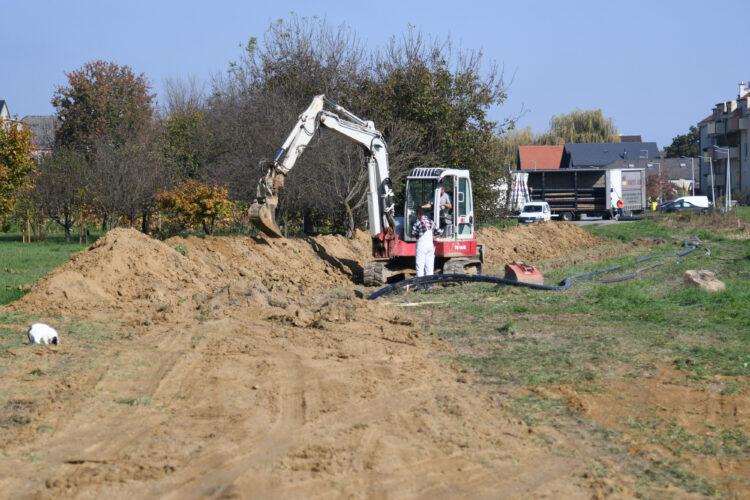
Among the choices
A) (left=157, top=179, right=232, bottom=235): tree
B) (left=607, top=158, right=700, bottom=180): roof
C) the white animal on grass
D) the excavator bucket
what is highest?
(left=607, top=158, right=700, bottom=180): roof

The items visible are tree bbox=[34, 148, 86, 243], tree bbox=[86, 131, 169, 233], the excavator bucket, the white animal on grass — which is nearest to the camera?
the white animal on grass

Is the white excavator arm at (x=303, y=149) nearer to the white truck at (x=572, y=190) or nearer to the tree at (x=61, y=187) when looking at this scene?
the tree at (x=61, y=187)

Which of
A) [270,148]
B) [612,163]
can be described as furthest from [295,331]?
[612,163]

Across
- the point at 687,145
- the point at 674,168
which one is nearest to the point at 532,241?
the point at 674,168

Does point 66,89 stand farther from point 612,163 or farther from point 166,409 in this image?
point 612,163

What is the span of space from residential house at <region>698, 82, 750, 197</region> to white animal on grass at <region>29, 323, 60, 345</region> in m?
70.6

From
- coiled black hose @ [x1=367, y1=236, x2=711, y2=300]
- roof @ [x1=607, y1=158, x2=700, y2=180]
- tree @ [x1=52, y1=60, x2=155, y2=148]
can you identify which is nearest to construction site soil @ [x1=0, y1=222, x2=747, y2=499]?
coiled black hose @ [x1=367, y1=236, x2=711, y2=300]

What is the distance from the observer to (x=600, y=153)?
8675cm

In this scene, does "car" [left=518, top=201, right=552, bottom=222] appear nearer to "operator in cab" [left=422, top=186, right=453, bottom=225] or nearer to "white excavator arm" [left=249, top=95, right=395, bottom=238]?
"white excavator arm" [left=249, top=95, right=395, bottom=238]

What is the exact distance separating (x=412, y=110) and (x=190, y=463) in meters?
27.0

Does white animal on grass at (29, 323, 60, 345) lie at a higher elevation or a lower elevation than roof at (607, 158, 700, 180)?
lower

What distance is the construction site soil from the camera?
5.32 m

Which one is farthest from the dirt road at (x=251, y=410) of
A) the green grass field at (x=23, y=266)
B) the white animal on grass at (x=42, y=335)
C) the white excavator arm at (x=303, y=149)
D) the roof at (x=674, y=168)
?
the roof at (x=674, y=168)

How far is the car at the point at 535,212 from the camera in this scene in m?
47.3
